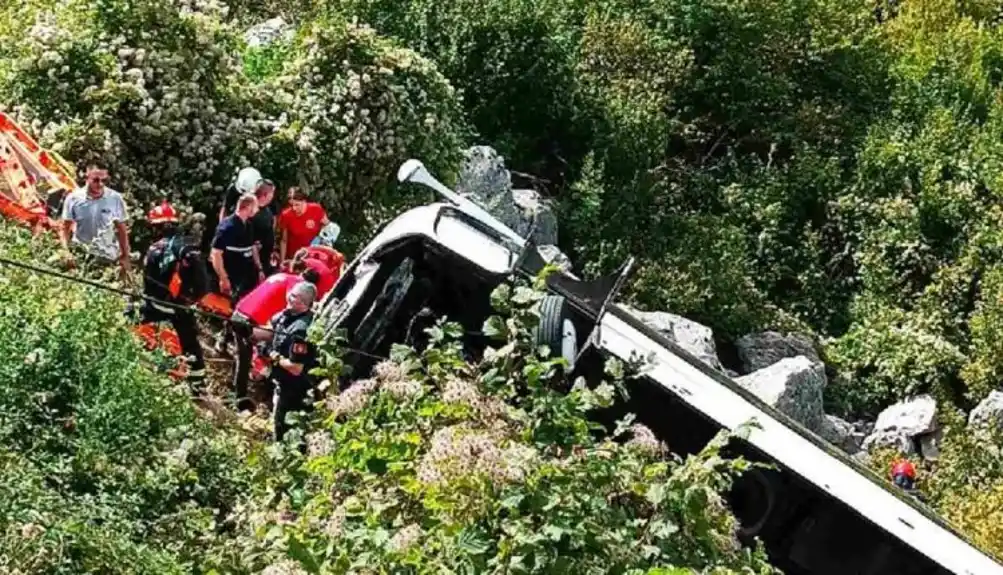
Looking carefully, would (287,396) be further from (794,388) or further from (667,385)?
(794,388)

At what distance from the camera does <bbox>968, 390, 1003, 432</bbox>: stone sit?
58.2 ft

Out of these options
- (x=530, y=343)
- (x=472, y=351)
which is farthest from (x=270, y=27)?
(x=530, y=343)

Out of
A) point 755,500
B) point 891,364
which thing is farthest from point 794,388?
point 755,500

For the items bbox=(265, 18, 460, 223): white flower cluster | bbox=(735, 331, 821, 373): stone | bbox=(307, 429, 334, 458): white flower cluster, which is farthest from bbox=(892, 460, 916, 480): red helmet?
bbox=(307, 429, 334, 458): white flower cluster

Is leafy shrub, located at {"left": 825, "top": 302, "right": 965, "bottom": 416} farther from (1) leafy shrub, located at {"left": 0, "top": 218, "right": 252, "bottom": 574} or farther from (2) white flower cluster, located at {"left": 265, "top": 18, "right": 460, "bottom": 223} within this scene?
(1) leafy shrub, located at {"left": 0, "top": 218, "right": 252, "bottom": 574}

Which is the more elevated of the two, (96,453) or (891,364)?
(96,453)

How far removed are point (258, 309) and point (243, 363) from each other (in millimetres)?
491

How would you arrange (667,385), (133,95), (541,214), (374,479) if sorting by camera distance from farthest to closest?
1. (541,214)
2. (133,95)
3. (667,385)
4. (374,479)

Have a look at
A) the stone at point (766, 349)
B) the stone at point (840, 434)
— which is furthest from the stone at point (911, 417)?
the stone at point (766, 349)

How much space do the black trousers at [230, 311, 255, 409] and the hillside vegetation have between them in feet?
10.3

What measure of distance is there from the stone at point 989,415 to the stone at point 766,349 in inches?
85.1

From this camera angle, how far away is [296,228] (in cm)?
1017

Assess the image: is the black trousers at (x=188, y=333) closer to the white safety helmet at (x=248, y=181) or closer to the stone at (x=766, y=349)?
the white safety helmet at (x=248, y=181)

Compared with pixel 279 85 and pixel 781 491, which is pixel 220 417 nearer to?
pixel 781 491
